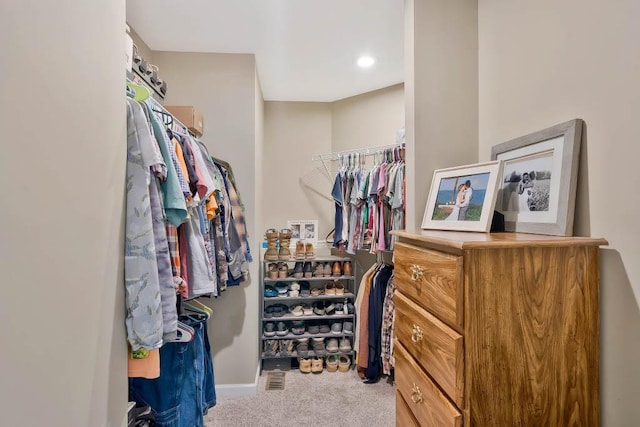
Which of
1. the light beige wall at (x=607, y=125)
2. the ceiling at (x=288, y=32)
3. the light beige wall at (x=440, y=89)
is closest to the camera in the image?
the light beige wall at (x=607, y=125)

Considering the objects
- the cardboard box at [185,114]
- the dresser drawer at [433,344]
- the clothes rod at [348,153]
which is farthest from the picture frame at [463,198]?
the cardboard box at [185,114]

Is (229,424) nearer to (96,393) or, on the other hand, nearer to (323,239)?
(96,393)

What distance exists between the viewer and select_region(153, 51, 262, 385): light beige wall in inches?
87.4

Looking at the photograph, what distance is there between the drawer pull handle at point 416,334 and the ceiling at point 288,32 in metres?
1.71

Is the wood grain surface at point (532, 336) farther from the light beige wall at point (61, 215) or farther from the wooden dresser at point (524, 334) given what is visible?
the light beige wall at point (61, 215)

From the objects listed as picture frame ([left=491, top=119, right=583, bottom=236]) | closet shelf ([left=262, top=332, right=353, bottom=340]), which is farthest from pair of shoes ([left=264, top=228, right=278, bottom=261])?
picture frame ([left=491, top=119, right=583, bottom=236])

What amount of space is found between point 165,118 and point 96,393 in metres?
1.17

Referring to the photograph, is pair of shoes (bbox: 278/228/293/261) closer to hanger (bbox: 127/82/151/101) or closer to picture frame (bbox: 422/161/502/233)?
picture frame (bbox: 422/161/502/233)

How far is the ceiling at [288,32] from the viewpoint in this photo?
1.74 meters

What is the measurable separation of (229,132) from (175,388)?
1659 millimetres

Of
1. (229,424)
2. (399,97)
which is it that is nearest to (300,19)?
(399,97)

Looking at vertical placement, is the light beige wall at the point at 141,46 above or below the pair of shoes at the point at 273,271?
above

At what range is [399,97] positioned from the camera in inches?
109

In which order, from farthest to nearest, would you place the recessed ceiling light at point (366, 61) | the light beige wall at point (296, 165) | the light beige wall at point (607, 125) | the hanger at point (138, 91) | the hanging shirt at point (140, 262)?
the light beige wall at point (296, 165)
the recessed ceiling light at point (366, 61)
the hanger at point (138, 91)
the hanging shirt at point (140, 262)
the light beige wall at point (607, 125)
